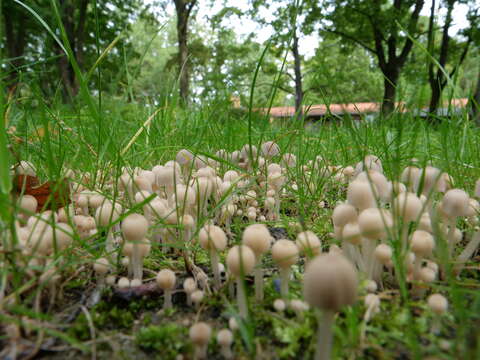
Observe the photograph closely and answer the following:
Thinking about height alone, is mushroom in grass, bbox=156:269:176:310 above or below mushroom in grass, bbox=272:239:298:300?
below

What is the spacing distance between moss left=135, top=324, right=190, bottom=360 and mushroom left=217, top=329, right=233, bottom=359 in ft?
0.31

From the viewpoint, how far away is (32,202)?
117 cm

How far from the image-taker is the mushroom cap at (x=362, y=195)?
3.27 feet

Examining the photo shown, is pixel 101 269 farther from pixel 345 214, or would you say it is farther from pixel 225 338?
pixel 345 214

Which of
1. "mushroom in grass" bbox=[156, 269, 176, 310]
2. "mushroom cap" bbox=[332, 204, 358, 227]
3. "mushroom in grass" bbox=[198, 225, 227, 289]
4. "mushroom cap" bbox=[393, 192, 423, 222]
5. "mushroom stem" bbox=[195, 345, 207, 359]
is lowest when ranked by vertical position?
"mushroom stem" bbox=[195, 345, 207, 359]

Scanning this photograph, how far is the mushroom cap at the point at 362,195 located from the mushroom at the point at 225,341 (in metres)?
0.55

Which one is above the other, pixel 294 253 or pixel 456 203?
pixel 456 203

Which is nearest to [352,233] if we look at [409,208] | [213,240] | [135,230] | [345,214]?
[345,214]

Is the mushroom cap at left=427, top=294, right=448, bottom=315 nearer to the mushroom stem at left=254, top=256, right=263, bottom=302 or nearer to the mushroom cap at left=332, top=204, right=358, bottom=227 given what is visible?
the mushroom cap at left=332, top=204, right=358, bottom=227

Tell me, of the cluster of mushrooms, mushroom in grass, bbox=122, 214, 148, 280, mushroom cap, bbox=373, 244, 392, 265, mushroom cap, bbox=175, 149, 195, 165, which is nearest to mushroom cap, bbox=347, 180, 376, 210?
the cluster of mushrooms

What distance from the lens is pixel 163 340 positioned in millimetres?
839

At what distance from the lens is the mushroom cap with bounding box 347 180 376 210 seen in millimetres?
998

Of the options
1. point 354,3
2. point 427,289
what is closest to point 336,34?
point 354,3

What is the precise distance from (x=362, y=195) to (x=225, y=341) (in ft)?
1.92
